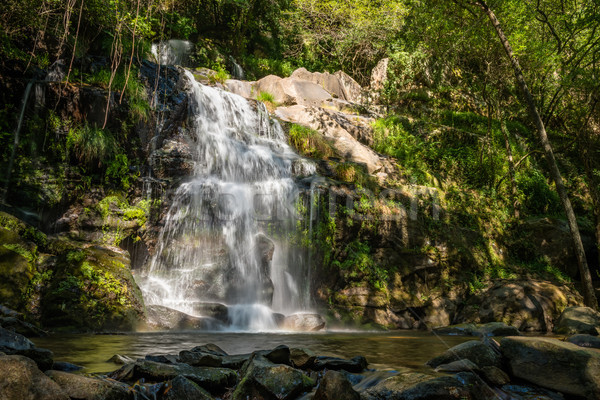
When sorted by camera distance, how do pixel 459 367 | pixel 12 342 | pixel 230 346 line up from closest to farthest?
pixel 12 342 < pixel 459 367 < pixel 230 346

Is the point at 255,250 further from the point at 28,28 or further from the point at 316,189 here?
the point at 28,28

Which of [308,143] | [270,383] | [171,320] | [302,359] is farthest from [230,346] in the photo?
[308,143]

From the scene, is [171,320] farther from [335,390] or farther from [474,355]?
[474,355]

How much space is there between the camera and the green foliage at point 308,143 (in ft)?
43.0

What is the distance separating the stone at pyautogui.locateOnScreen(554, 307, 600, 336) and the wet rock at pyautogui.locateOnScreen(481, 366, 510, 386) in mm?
4792

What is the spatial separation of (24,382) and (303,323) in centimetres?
581

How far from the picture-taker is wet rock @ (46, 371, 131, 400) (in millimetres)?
2613

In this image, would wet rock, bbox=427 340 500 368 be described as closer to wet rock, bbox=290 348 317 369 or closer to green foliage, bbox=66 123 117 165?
wet rock, bbox=290 348 317 369

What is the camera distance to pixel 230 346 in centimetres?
521

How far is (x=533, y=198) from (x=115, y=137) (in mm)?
14423

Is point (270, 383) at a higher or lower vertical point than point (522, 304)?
lower

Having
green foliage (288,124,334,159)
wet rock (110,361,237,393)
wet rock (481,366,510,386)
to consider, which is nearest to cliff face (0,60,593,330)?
green foliage (288,124,334,159)

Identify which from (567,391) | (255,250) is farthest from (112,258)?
(567,391)

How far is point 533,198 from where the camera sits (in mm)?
14180
